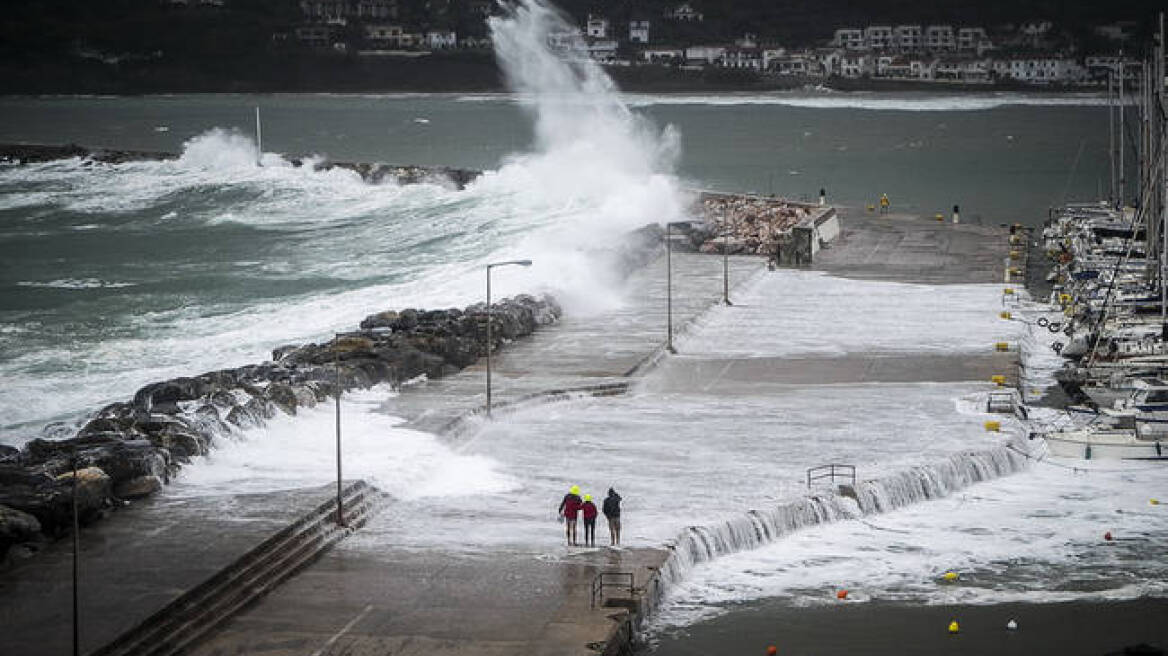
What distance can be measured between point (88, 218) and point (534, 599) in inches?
2853

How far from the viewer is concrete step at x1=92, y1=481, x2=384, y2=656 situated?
23.0 meters

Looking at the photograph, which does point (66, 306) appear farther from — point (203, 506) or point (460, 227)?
point (203, 506)

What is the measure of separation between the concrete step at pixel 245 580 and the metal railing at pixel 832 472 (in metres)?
7.14

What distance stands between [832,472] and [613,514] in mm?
5714

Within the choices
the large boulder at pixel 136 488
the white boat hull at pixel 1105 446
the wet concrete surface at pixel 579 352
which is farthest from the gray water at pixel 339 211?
the white boat hull at pixel 1105 446

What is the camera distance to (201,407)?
34219mm

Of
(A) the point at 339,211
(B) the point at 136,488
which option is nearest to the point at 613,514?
(B) the point at 136,488

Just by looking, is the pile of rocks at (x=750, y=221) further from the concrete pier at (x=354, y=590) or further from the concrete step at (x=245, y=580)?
the concrete step at (x=245, y=580)

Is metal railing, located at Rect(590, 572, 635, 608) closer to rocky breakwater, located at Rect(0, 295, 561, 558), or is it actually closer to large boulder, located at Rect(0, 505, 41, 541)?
rocky breakwater, located at Rect(0, 295, 561, 558)

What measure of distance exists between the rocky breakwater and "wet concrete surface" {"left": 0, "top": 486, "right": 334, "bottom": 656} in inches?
20.3

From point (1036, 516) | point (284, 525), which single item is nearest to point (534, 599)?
point (284, 525)

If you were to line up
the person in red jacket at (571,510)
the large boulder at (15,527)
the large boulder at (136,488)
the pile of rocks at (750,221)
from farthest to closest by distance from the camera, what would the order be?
the pile of rocks at (750,221) < the large boulder at (136,488) < the person in red jacket at (571,510) < the large boulder at (15,527)

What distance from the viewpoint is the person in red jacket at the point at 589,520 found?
1072 inches

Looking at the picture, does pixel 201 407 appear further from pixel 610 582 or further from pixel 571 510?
pixel 610 582
